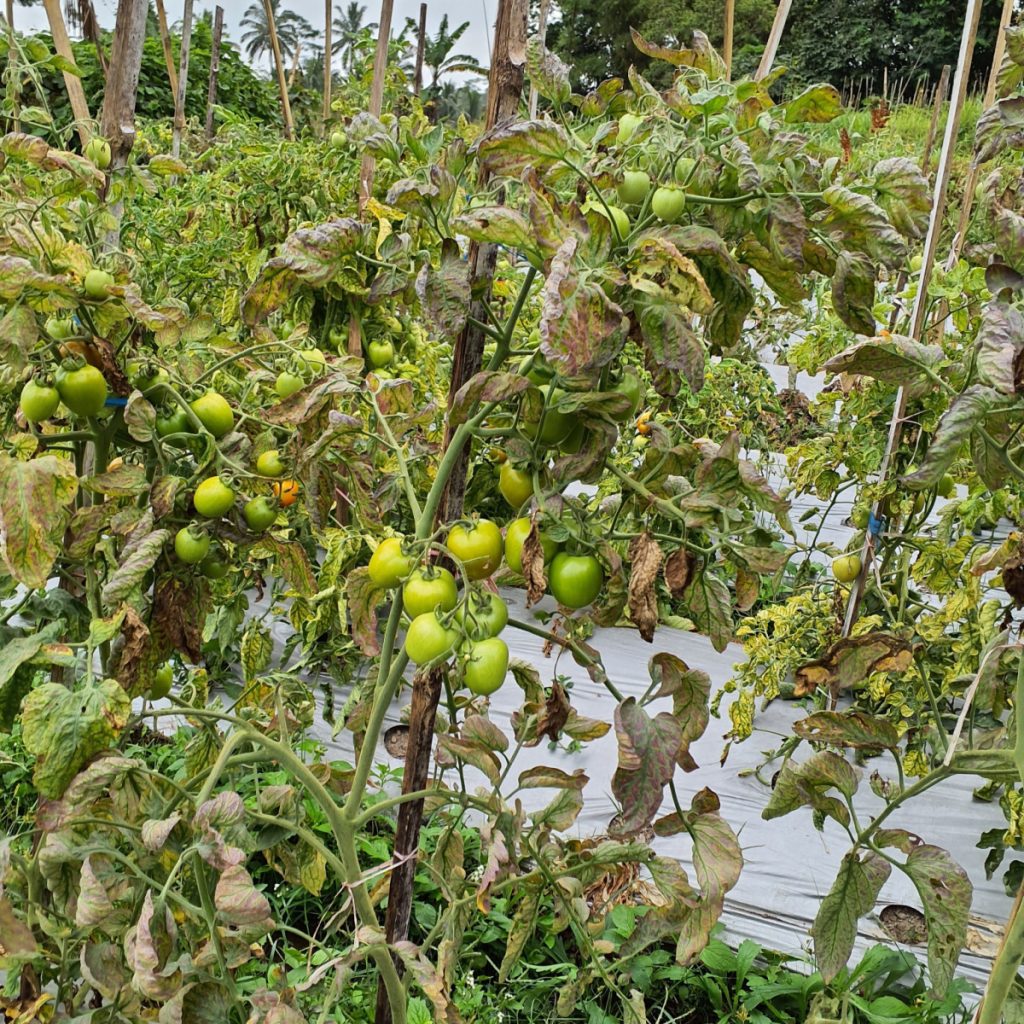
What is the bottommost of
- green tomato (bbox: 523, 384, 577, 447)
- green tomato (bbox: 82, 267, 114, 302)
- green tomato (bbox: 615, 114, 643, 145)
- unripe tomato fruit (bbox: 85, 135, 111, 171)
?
green tomato (bbox: 523, 384, 577, 447)

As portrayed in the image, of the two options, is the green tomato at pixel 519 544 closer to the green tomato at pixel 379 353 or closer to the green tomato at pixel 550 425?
the green tomato at pixel 550 425

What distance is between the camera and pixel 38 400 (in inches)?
37.2

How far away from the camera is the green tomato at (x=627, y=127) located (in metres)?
0.76

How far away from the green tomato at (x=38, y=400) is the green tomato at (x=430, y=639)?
47cm

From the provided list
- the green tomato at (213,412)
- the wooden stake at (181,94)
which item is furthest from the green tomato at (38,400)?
the wooden stake at (181,94)

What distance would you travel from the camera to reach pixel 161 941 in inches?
35.1

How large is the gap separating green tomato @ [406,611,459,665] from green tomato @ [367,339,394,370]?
45.8 inches

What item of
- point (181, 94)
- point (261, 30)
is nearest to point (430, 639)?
point (181, 94)

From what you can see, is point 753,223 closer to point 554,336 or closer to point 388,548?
point 554,336

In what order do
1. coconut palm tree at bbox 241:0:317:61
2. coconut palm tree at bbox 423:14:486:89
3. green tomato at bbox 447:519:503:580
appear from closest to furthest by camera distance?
1. green tomato at bbox 447:519:503:580
2. coconut palm tree at bbox 423:14:486:89
3. coconut palm tree at bbox 241:0:317:61

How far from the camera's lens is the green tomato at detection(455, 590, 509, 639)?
0.78m

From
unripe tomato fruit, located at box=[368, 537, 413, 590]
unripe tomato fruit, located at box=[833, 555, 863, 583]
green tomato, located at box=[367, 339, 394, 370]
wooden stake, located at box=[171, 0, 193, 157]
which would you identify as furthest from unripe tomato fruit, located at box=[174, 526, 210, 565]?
wooden stake, located at box=[171, 0, 193, 157]

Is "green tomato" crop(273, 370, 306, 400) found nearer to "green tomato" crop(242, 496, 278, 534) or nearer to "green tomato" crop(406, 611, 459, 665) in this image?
"green tomato" crop(242, 496, 278, 534)

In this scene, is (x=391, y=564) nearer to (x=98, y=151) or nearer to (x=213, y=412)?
(x=213, y=412)
